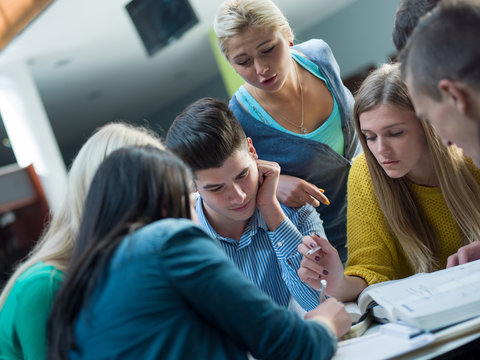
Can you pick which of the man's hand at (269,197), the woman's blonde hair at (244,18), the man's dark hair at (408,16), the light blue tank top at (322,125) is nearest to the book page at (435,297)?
the man's hand at (269,197)

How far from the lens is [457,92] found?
91 centimetres

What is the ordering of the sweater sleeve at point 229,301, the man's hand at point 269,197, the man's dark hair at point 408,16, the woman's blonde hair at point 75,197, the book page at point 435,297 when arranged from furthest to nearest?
the man's hand at point 269,197, the man's dark hair at point 408,16, the woman's blonde hair at point 75,197, the book page at point 435,297, the sweater sleeve at point 229,301

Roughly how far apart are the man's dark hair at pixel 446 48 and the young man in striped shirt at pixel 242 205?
68cm

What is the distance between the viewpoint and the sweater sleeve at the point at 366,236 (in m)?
1.52

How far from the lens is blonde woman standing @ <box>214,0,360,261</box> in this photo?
5.63 feet

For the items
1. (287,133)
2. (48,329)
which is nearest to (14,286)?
(48,329)

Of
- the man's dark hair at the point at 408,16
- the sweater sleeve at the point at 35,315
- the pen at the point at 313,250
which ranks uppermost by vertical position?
the man's dark hair at the point at 408,16

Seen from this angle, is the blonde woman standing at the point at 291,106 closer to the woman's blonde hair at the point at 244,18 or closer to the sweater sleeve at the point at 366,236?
the woman's blonde hair at the point at 244,18

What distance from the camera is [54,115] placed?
8227 millimetres

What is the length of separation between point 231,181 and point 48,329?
717mm

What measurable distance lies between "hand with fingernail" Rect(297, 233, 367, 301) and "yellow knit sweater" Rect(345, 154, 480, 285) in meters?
0.08

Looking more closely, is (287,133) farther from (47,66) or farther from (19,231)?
(19,231)

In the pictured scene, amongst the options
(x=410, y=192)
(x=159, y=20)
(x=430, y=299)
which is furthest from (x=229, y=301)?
(x=159, y=20)

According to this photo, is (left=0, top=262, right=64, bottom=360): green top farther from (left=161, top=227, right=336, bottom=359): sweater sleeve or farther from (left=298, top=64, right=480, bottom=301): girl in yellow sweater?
(left=298, top=64, right=480, bottom=301): girl in yellow sweater
